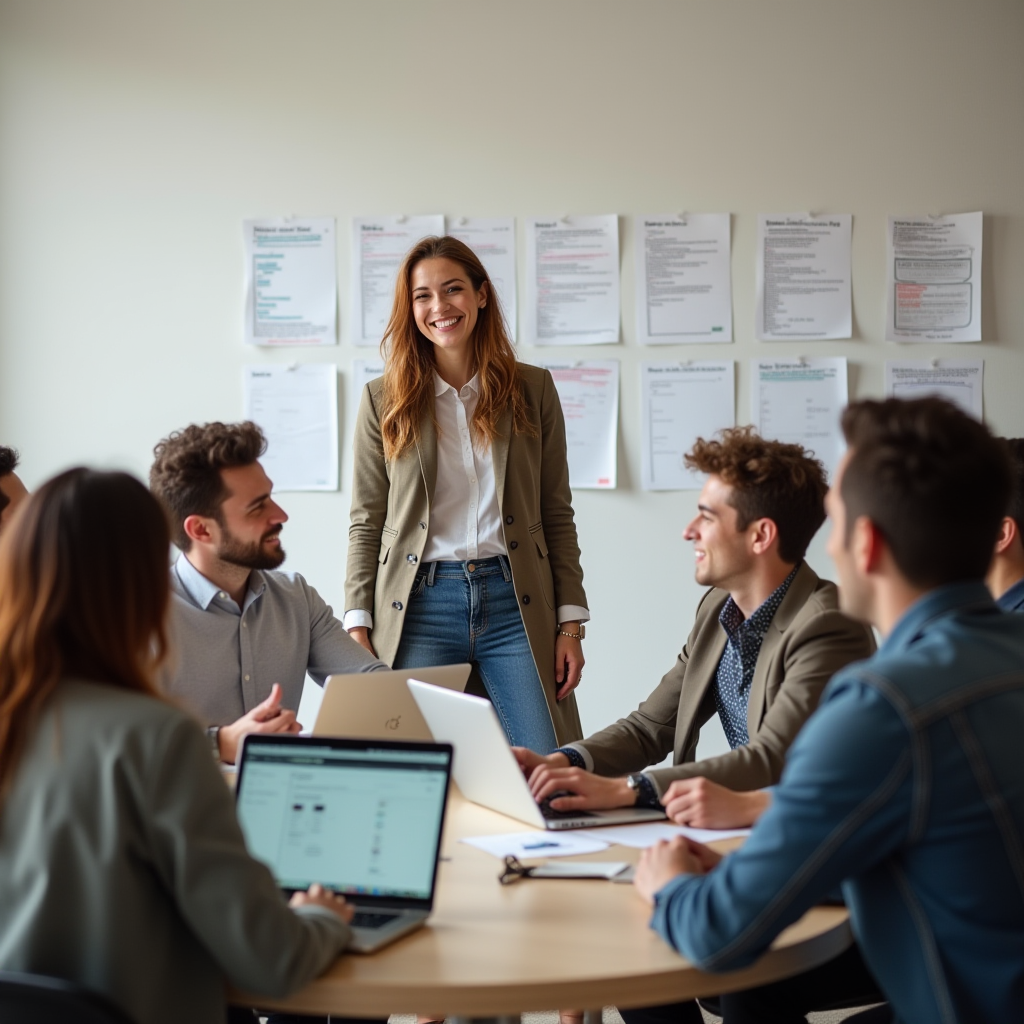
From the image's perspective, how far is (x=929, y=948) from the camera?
44.0 inches

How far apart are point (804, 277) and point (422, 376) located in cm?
135

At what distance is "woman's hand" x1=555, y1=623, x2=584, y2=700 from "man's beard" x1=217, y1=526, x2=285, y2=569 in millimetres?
778

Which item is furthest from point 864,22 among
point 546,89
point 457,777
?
point 457,777

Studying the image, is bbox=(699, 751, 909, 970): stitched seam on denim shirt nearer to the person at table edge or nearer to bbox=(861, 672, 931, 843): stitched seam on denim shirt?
bbox=(861, 672, 931, 843): stitched seam on denim shirt

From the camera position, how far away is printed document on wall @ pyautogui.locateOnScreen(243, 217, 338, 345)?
349cm

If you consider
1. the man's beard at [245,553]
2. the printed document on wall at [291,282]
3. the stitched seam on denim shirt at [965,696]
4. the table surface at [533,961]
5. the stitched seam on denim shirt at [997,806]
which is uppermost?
the printed document on wall at [291,282]

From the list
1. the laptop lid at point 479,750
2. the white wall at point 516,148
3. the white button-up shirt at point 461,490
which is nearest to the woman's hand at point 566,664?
the white button-up shirt at point 461,490

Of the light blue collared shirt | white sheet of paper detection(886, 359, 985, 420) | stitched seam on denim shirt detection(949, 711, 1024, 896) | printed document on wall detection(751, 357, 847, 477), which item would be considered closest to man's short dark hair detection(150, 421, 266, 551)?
the light blue collared shirt

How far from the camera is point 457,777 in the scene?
1877 millimetres

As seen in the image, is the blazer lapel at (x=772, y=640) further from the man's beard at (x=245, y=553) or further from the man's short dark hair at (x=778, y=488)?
the man's beard at (x=245, y=553)

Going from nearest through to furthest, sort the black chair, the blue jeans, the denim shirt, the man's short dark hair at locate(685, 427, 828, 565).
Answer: the black chair → the denim shirt → the man's short dark hair at locate(685, 427, 828, 565) → the blue jeans

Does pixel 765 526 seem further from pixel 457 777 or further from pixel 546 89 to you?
pixel 546 89

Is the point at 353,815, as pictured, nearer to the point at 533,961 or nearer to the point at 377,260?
the point at 533,961

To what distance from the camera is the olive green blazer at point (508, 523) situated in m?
2.67
